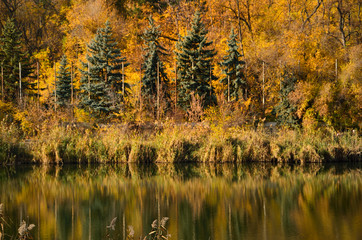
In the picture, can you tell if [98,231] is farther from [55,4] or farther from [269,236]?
[55,4]

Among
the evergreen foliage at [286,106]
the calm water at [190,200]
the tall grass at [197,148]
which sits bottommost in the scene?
the calm water at [190,200]

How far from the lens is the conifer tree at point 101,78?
110 feet

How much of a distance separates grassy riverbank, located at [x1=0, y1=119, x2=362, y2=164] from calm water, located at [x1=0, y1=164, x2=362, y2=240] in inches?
Answer: 30.3

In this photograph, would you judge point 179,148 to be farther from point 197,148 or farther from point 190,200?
point 190,200

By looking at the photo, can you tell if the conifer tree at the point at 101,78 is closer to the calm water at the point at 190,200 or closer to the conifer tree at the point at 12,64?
the conifer tree at the point at 12,64

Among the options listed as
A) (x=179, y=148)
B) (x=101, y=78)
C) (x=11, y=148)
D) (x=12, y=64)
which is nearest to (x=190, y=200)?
(x=179, y=148)

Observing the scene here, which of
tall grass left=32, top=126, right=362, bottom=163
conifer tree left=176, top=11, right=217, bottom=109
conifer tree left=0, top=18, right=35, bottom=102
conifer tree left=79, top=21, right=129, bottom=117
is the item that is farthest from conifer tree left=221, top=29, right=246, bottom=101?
conifer tree left=0, top=18, right=35, bottom=102

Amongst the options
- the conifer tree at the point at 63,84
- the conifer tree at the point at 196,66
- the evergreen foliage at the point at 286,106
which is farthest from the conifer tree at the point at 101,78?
the evergreen foliage at the point at 286,106

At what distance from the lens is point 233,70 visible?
3356 centimetres

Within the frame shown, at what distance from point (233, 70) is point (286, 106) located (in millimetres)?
4022

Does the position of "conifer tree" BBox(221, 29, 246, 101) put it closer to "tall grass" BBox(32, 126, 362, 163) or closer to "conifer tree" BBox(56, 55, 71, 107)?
"tall grass" BBox(32, 126, 362, 163)

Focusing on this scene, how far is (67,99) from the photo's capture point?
3738 cm

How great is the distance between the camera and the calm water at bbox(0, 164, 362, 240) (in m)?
10.5

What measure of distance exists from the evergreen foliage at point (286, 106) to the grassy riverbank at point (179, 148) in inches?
367
